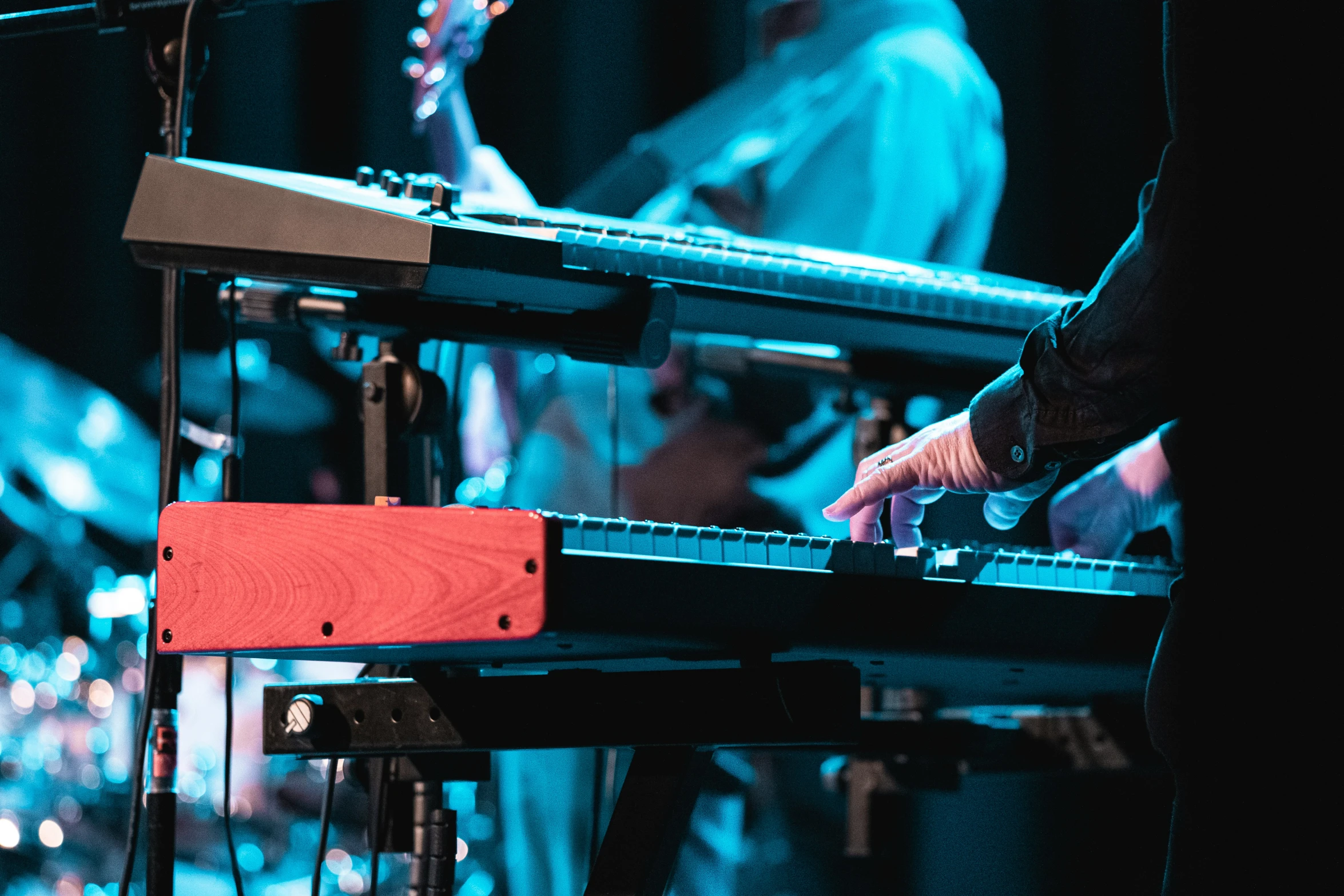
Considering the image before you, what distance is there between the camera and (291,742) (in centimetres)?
117

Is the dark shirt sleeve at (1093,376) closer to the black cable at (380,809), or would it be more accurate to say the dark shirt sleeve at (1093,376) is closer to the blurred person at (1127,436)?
the blurred person at (1127,436)

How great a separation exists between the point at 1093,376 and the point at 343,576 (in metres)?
0.54

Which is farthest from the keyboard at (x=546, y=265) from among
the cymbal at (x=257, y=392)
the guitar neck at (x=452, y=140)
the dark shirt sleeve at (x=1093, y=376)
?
the cymbal at (x=257, y=392)

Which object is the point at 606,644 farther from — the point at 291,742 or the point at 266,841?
the point at 266,841

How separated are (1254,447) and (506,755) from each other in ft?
7.11

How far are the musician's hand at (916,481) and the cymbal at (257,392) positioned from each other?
107 inches

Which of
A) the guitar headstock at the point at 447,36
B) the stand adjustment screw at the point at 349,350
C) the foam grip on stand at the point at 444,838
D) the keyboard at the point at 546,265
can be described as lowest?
the foam grip on stand at the point at 444,838

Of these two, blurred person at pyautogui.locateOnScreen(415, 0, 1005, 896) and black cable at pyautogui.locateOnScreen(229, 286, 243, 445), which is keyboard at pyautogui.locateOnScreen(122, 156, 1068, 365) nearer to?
black cable at pyautogui.locateOnScreen(229, 286, 243, 445)

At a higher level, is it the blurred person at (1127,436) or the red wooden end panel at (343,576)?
the blurred person at (1127,436)

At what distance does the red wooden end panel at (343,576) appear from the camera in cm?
85

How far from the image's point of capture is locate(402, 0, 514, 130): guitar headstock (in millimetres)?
1830

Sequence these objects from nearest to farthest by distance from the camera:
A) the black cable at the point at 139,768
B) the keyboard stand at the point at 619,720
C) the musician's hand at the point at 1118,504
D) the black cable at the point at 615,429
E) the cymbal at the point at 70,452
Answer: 1. the keyboard stand at the point at 619,720
2. the black cable at the point at 139,768
3. the musician's hand at the point at 1118,504
4. the black cable at the point at 615,429
5. the cymbal at the point at 70,452

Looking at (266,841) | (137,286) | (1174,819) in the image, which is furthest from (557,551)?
(137,286)

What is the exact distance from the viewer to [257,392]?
12.1ft
